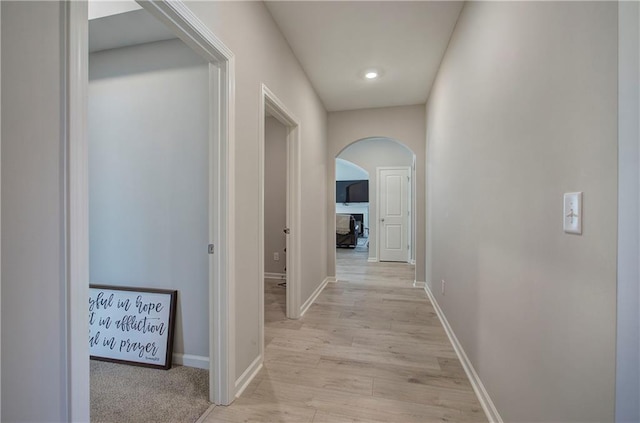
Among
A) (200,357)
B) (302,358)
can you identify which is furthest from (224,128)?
(302,358)

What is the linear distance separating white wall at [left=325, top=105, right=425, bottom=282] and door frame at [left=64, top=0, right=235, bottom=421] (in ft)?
9.14

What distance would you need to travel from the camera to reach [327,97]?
3.78 metres

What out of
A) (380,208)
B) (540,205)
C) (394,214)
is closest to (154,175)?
(540,205)

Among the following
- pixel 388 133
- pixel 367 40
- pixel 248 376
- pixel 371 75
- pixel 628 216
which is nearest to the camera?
pixel 628 216

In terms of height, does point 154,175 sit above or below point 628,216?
above

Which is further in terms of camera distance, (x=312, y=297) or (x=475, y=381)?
(x=312, y=297)

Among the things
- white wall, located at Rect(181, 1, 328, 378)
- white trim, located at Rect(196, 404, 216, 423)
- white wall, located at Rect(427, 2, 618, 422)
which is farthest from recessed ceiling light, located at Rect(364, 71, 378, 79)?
white trim, located at Rect(196, 404, 216, 423)

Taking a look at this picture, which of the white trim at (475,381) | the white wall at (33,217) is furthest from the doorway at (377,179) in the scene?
the white wall at (33,217)

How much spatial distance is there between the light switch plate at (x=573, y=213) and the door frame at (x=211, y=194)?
1.45 metres

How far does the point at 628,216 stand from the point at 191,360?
235 centimetres

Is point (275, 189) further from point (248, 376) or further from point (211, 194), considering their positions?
point (248, 376)

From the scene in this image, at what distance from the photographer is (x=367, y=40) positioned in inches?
98.5

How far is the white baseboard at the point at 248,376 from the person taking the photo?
1.67 m

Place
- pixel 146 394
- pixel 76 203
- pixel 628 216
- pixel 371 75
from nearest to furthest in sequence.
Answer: pixel 628 216, pixel 76 203, pixel 146 394, pixel 371 75
